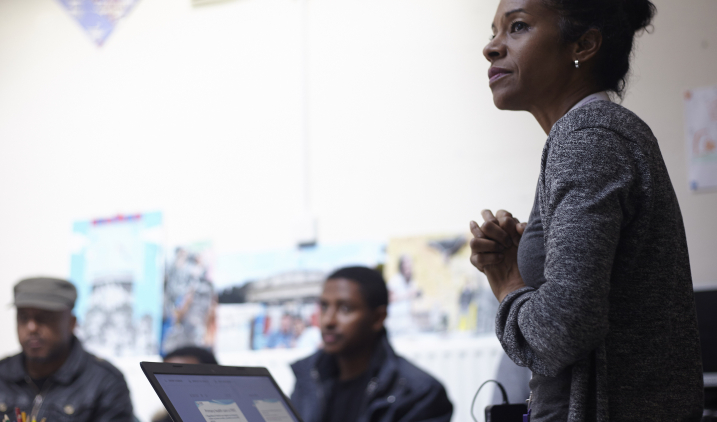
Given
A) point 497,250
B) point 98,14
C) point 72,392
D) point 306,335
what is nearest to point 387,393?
point 306,335

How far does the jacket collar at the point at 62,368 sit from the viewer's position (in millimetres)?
2139

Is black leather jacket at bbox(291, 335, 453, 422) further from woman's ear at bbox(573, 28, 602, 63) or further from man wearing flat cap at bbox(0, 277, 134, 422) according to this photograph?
woman's ear at bbox(573, 28, 602, 63)

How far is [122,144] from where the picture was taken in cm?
304

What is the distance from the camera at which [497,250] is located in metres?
0.86

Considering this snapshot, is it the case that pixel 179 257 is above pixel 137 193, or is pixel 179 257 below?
below

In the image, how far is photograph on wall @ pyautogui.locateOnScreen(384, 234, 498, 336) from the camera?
2.38 meters

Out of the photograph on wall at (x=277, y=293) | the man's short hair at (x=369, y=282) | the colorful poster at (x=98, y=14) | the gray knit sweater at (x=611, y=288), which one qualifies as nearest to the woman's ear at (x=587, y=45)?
the gray knit sweater at (x=611, y=288)

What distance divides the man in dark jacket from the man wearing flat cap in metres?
0.60

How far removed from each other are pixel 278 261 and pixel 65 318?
804 mm

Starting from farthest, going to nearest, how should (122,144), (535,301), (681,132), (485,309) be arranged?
(122,144) → (485,309) → (681,132) → (535,301)

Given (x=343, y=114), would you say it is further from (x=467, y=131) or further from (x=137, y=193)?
(x=137, y=193)

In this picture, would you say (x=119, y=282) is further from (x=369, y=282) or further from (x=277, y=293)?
(x=369, y=282)

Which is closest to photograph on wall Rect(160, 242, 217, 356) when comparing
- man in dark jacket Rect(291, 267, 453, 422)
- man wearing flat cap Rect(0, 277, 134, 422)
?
man wearing flat cap Rect(0, 277, 134, 422)

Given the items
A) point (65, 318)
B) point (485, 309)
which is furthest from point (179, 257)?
point (485, 309)
